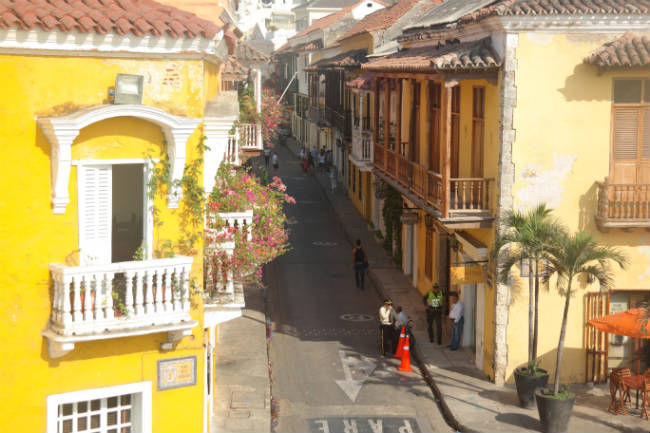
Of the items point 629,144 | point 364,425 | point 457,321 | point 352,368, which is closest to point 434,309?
point 457,321

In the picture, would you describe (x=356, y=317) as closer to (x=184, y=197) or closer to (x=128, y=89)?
(x=184, y=197)

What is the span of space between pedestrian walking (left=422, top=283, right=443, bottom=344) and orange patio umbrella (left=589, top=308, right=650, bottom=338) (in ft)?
15.8

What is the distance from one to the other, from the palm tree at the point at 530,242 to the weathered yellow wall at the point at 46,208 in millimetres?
7662

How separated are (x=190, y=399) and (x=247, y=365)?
8124mm

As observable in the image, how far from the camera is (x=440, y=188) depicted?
20.1 m

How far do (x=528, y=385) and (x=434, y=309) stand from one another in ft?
15.8

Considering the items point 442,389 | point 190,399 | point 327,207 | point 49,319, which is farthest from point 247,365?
point 327,207

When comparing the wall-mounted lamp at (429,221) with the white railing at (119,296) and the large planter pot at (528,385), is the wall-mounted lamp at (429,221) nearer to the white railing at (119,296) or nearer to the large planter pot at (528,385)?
the large planter pot at (528,385)

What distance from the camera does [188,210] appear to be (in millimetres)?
12531

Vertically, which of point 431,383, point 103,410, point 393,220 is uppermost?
point 393,220

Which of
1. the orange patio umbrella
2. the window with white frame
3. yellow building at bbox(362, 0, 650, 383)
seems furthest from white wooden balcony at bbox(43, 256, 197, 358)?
the orange patio umbrella

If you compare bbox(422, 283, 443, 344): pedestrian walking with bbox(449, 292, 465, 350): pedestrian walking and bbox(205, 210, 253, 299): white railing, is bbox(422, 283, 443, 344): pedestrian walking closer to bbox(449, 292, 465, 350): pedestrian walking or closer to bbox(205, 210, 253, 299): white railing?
bbox(449, 292, 465, 350): pedestrian walking

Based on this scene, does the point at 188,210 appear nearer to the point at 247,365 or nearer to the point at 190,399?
the point at 190,399

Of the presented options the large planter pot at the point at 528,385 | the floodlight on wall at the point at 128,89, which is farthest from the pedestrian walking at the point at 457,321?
the floodlight on wall at the point at 128,89
